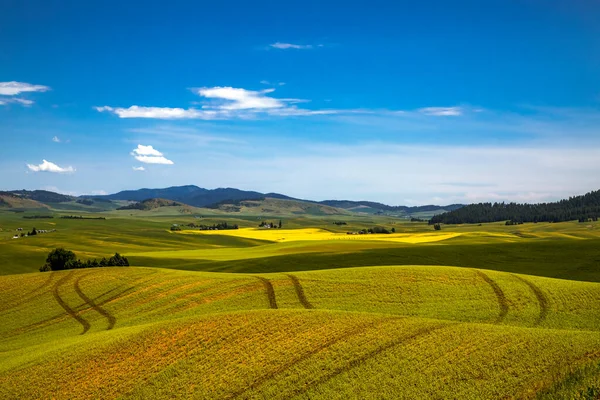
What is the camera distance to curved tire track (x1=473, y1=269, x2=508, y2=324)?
4100 cm

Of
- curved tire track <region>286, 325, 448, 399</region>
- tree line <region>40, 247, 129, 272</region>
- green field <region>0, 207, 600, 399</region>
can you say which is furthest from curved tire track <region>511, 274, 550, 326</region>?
tree line <region>40, 247, 129, 272</region>

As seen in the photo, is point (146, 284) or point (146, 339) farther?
point (146, 284)

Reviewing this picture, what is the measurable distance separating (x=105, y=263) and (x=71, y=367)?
58.2m

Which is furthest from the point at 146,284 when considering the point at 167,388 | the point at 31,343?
the point at 167,388

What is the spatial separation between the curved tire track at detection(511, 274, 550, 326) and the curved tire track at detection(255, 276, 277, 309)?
24.9 meters

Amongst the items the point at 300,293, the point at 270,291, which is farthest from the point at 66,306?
the point at 300,293

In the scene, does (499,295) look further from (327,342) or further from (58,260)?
(58,260)

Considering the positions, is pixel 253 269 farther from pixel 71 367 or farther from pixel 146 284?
pixel 71 367

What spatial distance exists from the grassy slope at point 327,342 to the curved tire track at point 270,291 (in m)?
0.28

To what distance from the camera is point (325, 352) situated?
98.3 feet

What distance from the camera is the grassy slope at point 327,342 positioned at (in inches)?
1019

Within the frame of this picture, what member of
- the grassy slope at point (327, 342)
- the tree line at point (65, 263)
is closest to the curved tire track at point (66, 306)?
the grassy slope at point (327, 342)

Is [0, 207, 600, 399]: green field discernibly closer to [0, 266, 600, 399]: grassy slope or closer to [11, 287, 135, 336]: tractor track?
[0, 266, 600, 399]: grassy slope

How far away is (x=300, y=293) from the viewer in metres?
52.3
